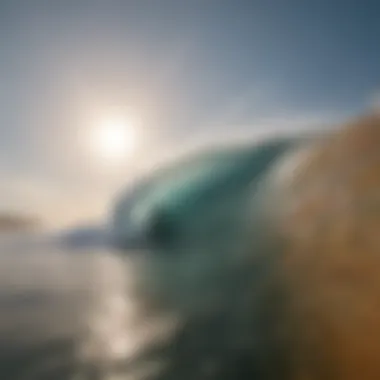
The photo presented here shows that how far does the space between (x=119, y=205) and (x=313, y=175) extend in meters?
0.58

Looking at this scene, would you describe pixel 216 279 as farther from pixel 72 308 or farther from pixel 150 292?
pixel 72 308

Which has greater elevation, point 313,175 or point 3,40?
point 3,40

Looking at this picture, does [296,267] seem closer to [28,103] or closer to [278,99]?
[278,99]

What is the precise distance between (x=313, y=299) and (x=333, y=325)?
83mm

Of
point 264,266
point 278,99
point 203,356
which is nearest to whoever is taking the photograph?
point 203,356

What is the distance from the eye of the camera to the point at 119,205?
1.25 metres

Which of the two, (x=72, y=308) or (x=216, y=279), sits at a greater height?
(x=72, y=308)

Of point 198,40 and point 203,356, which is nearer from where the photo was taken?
point 203,356

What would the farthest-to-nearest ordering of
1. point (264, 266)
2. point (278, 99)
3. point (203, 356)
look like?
point (278, 99) → point (264, 266) → point (203, 356)

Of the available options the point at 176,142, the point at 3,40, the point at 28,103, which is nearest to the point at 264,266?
the point at 176,142

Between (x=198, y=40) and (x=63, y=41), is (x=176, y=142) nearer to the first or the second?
(x=198, y=40)

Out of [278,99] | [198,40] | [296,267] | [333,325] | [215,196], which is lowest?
[333,325]

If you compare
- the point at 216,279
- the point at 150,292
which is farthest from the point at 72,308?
the point at 216,279

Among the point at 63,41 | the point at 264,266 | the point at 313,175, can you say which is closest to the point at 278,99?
the point at 313,175
